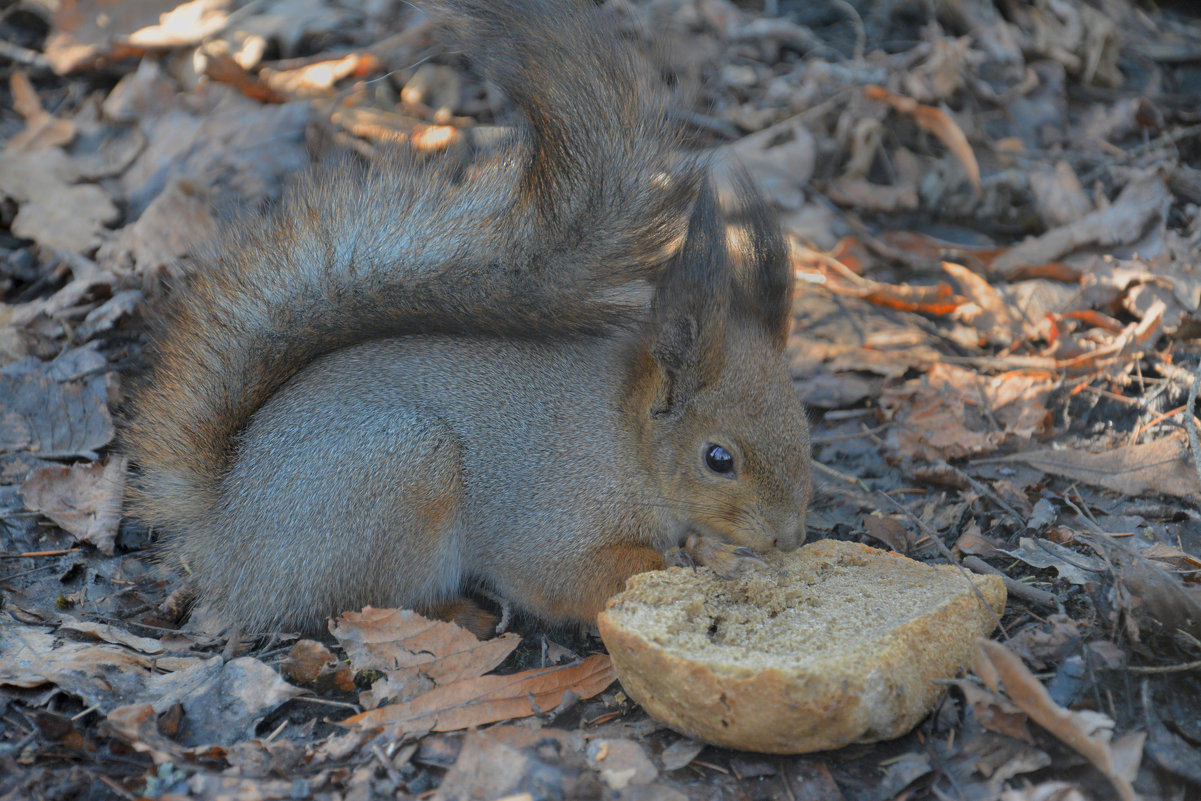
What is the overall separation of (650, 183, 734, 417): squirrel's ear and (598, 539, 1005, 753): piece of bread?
546 mm

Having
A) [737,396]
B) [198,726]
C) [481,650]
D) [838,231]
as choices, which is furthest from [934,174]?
[198,726]

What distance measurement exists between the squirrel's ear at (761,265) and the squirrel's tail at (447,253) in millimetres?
176

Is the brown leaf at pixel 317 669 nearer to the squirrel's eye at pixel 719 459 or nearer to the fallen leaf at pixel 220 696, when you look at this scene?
the fallen leaf at pixel 220 696

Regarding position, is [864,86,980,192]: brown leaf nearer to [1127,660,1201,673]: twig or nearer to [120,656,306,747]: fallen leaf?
[1127,660,1201,673]: twig

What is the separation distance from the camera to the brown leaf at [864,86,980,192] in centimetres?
477

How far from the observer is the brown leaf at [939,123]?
15.6ft

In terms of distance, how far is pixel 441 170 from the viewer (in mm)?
2844

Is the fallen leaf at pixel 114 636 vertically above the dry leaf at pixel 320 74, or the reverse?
the dry leaf at pixel 320 74

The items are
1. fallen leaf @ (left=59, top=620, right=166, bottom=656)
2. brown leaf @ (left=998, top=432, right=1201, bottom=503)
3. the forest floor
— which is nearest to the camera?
the forest floor

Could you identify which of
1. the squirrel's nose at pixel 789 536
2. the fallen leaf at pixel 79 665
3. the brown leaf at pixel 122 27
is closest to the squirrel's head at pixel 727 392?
the squirrel's nose at pixel 789 536

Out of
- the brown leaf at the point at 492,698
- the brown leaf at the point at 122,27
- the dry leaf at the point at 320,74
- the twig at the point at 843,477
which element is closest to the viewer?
the brown leaf at the point at 492,698

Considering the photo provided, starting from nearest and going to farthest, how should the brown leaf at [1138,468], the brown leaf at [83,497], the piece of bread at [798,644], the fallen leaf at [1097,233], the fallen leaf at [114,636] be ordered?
the piece of bread at [798,644] → the fallen leaf at [114,636] → the brown leaf at [1138,468] → the brown leaf at [83,497] → the fallen leaf at [1097,233]

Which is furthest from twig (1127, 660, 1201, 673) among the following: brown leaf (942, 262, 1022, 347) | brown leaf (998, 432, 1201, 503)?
brown leaf (942, 262, 1022, 347)

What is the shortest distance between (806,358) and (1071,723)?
233 cm
